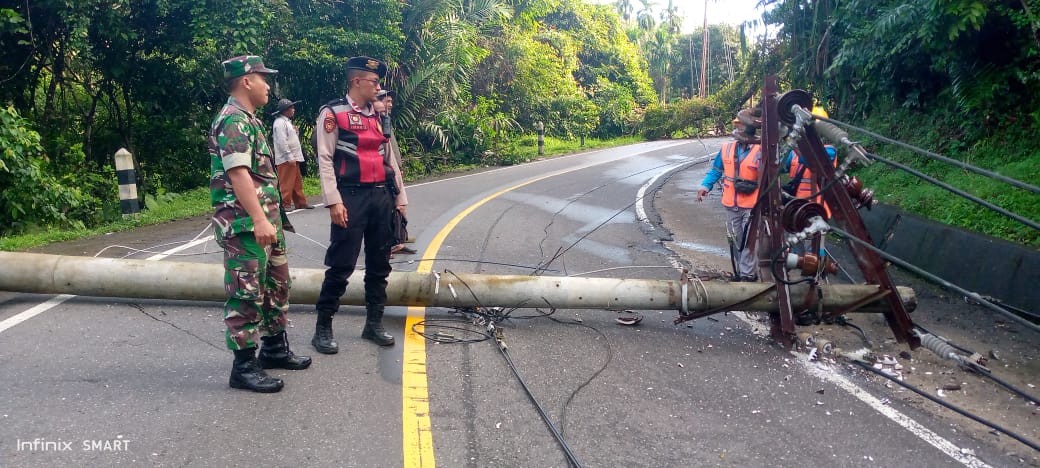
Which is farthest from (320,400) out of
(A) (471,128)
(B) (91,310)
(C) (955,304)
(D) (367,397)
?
(A) (471,128)

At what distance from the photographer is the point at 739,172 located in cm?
657

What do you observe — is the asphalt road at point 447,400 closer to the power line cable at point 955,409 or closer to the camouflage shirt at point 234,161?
the power line cable at point 955,409

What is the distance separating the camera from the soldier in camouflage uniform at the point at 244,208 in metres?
4.18

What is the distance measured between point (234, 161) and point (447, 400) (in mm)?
1804

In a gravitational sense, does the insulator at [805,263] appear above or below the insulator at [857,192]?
below

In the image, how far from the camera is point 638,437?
3.95 meters

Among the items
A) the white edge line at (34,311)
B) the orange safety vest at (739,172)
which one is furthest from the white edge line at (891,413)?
the white edge line at (34,311)

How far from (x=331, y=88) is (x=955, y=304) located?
47.9 ft

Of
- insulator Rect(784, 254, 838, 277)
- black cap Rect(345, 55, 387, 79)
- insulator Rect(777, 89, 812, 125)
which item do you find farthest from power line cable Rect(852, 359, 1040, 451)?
black cap Rect(345, 55, 387, 79)

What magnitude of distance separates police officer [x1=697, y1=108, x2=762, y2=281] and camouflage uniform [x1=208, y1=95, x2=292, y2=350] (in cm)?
389

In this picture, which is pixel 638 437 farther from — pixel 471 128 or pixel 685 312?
pixel 471 128

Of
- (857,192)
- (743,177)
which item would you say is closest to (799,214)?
(857,192)

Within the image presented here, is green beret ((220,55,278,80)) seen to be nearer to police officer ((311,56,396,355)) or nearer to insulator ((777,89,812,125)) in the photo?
police officer ((311,56,396,355))

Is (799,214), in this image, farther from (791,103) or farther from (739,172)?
(739,172)
